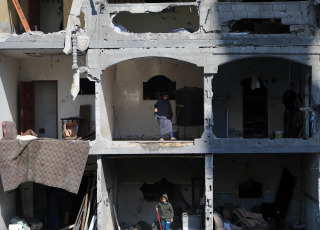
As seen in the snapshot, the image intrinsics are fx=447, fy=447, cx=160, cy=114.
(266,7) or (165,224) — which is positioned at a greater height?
(266,7)

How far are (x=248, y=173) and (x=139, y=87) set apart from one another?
518 cm

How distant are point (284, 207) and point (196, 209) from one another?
3171 mm

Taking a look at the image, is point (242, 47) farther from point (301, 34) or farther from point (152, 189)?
point (152, 189)

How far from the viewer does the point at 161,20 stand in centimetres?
1661

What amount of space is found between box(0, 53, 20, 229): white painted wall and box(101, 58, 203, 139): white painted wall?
139 inches

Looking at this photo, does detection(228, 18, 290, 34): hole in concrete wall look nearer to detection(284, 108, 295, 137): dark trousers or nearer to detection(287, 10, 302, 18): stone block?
detection(287, 10, 302, 18): stone block

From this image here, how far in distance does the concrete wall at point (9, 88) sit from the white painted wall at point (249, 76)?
718 centimetres

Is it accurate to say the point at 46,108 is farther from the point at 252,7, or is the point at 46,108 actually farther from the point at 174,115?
the point at 252,7

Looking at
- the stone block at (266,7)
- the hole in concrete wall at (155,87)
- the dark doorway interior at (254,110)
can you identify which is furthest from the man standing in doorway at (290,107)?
the hole in concrete wall at (155,87)

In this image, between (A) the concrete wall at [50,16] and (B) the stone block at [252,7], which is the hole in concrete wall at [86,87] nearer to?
(A) the concrete wall at [50,16]

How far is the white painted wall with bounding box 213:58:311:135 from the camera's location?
16.5 metres

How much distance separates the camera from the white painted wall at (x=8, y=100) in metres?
14.2

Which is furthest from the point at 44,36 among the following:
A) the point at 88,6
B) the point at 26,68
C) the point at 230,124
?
the point at 230,124

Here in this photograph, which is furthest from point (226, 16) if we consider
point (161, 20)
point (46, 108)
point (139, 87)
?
point (46, 108)
